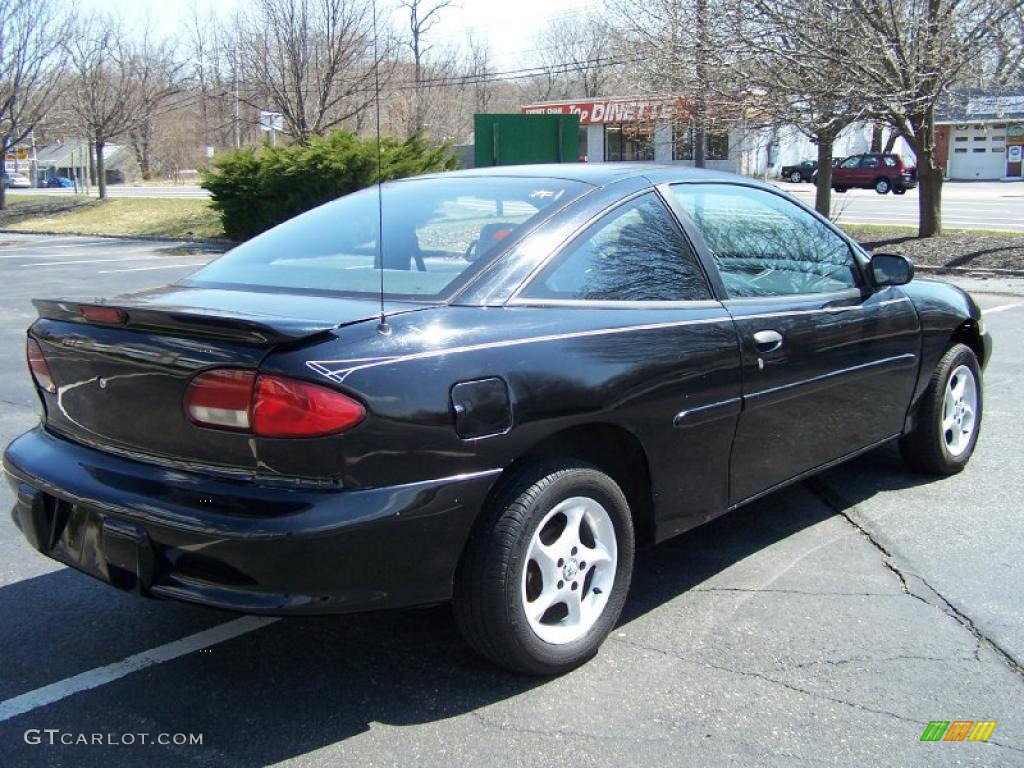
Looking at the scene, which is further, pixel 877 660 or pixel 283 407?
pixel 877 660

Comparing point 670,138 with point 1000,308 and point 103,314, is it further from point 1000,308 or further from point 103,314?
point 103,314

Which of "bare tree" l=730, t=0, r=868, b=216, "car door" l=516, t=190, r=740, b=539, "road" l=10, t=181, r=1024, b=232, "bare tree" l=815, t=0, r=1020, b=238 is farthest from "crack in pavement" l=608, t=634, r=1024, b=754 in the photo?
"road" l=10, t=181, r=1024, b=232

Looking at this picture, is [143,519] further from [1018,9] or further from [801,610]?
[1018,9]

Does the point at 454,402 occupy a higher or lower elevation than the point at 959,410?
higher

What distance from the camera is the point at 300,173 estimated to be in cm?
2152

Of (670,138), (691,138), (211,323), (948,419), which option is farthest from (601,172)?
(670,138)

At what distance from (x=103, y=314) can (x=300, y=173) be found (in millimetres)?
19169

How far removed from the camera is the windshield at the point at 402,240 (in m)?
3.40

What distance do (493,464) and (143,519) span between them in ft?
3.28

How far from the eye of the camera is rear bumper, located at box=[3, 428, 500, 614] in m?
2.70

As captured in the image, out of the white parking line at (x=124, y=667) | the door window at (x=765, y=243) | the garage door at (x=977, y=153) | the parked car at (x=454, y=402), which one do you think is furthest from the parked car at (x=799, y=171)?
the white parking line at (x=124, y=667)

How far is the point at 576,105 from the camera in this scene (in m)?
49.7

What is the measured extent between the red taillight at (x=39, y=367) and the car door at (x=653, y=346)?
1.58 meters

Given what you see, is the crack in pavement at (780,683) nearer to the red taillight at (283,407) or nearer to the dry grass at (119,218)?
the red taillight at (283,407)
